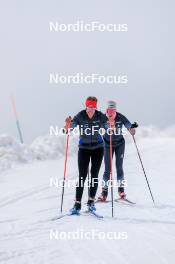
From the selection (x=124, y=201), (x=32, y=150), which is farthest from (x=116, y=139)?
(x=32, y=150)

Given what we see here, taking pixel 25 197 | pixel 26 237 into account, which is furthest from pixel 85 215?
pixel 25 197

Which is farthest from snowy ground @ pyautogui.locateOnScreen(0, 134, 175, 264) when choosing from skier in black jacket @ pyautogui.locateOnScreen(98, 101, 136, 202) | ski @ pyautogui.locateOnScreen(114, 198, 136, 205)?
skier in black jacket @ pyautogui.locateOnScreen(98, 101, 136, 202)

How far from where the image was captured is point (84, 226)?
28.3ft

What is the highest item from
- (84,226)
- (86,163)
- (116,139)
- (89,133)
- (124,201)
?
(116,139)

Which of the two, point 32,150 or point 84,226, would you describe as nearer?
point 84,226

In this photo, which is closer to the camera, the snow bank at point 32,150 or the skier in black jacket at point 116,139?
the skier in black jacket at point 116,139

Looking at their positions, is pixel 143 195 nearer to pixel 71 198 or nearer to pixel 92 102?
pixel 71 198

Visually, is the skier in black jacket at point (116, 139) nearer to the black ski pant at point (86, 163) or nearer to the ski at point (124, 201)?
the ski at point (124, 201)

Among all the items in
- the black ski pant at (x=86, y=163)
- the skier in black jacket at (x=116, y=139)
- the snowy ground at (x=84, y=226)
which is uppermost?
the skier in black jacket at (x=116, y=139)

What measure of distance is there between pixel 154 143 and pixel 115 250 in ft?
66.4

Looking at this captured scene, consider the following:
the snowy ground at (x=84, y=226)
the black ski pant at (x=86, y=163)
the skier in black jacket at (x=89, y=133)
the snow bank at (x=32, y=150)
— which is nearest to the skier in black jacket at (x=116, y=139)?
the snowy ground at (x=84, y=226)

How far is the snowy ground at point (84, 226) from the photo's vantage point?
702cm

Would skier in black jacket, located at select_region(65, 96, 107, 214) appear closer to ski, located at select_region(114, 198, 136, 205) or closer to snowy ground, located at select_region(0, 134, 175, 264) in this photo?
snowy ground, located at select_region(0, 134, 175, 264)

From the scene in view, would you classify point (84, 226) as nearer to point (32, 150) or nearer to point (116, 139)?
point (116, 139)
